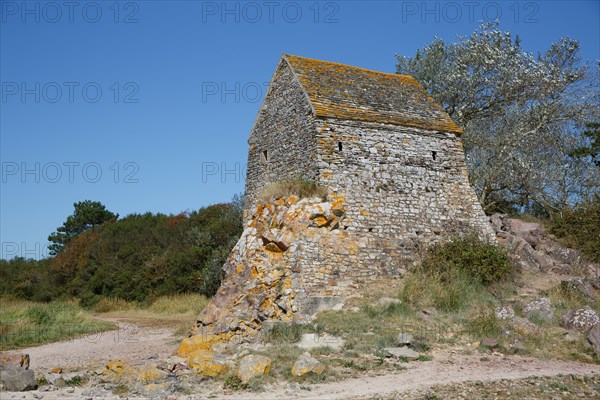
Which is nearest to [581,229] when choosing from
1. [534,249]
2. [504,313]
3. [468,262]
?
[534,249]

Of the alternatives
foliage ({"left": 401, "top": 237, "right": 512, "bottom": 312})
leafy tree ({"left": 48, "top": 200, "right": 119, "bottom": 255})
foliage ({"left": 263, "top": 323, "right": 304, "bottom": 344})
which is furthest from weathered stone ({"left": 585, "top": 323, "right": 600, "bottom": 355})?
leafy tree ({"left": 48, "top": 200, "right": 119, "bottom": 255})

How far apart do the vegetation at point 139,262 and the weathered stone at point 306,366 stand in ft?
43.3

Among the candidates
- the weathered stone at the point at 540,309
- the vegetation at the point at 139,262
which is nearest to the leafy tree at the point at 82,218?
the vegetation at the point at 139,262

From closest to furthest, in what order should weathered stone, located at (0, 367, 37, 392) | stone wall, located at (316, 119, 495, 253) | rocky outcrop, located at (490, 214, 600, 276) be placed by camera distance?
Answer: weathered stone, located at (0, 367, 37, 392)
stone wall, located at (316, 119, 495, 253)
rocky outcrop, located at (490, 214, 600, 276)

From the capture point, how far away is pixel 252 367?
10.7 meters

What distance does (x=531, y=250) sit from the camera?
1955cm

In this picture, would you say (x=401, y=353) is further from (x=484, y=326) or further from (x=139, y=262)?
(x=139, y=262)

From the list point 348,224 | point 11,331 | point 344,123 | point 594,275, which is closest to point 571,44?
point 594,275

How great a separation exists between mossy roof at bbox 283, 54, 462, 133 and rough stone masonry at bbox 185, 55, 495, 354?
5cm

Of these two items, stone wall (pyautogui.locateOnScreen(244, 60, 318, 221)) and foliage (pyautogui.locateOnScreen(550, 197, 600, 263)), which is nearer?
stone wall (pyautogui.locateOnScreen(244, 60, 318, 221))

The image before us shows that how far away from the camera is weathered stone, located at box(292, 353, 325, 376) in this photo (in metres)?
10.8

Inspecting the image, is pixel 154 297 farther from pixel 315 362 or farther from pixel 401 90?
pixel 315 362

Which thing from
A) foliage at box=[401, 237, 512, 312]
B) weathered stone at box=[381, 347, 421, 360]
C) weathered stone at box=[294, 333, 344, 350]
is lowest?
weathered stone at box=[381, 347, 421, 360]

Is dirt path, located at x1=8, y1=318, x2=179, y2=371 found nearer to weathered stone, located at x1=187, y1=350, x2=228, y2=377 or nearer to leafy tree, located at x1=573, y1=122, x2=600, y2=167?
weathered stone, located at x1=187, y1=350, x2=228, y2=377
